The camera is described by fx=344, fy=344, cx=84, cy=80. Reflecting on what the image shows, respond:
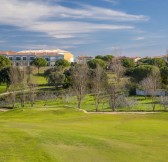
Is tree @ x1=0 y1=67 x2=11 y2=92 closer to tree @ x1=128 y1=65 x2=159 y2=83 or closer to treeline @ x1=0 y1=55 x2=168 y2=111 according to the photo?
treeline @ x1=0 y1=55 x2=168 y2=111

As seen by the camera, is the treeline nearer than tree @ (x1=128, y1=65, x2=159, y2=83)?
Yes

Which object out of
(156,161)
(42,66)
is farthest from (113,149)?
(42,66)

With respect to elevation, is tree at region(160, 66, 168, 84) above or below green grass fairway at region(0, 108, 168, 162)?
above

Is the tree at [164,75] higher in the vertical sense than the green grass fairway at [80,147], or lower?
higher

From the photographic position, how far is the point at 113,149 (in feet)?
63.3

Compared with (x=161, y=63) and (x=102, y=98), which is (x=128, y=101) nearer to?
(x=102, y=98)

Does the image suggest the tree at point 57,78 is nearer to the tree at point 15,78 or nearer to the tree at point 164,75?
the tree at point 15,78

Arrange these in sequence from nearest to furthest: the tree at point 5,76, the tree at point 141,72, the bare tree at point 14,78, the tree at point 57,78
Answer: the tree at point 141,72
the bare tree at point 14,78
the tree at point 5,76
the tree at point 57,78

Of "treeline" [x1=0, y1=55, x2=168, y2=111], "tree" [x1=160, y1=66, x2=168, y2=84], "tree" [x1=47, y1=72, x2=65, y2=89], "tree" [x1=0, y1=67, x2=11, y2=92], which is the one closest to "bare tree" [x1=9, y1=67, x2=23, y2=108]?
"treeline" [x1=0, y1=55, x2=168, y2=111]

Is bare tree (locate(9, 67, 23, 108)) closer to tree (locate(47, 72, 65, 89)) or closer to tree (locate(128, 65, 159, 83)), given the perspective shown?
tree (locate(47, 72, 65, 89))

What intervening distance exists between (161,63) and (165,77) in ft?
86.7

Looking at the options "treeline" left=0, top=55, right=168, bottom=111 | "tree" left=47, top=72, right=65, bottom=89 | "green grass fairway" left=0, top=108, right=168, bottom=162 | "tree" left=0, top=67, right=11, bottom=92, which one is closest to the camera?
"green grass fairway" left=0, top=108, right=168, bottom=162

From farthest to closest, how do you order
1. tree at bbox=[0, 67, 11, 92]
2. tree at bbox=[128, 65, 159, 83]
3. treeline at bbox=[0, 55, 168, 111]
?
1. tree at bbox=[0, 67, 11, 92]
2. tree at bbox=[128, 65, 159, 83]
3. treeline at bbox=[0, 55, 168, 111]

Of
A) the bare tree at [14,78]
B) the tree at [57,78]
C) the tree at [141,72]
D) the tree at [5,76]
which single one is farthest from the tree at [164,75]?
the tree at [5,76]
